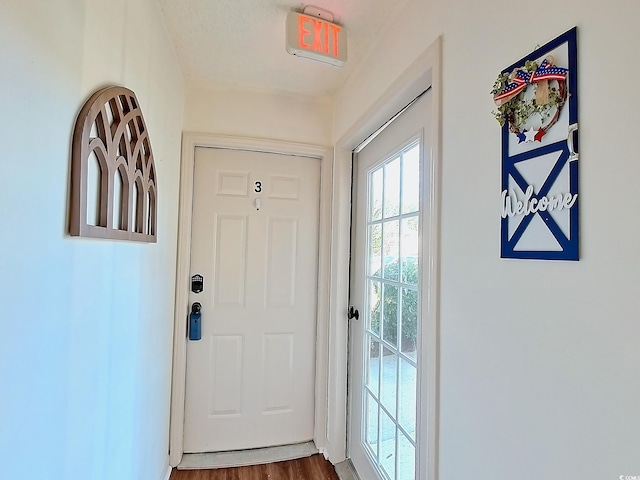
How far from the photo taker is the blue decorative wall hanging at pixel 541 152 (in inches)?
24.9

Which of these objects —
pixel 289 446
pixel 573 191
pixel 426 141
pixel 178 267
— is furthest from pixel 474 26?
pixel 289 446

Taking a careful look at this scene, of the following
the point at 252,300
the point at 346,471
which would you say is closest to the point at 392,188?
the point at 252,300

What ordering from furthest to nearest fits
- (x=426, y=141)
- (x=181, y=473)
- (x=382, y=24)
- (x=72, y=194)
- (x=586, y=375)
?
(x=181, y=473) → (x=382, y=24) → (x=426, y=141) → (x=72, y=194) → (x=586, y=375)

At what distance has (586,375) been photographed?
1.95 feet

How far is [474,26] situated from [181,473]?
8.16ft

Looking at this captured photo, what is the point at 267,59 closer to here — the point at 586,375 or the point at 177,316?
the point at 177,316

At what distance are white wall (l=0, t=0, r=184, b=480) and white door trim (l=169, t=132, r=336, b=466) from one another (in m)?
0.63

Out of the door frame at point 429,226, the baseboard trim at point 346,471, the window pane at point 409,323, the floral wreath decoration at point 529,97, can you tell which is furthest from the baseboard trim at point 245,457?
the floral wreath decoration at point 529,97

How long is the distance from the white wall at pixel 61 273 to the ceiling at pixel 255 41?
22 centimetres

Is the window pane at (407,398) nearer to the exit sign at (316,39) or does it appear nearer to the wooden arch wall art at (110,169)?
the wooden arch wall art at (110,169)

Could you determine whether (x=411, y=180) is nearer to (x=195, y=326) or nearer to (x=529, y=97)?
(x=529, y=97)

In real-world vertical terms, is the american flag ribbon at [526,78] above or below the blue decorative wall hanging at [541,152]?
above

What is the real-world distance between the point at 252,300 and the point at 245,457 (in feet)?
3.13

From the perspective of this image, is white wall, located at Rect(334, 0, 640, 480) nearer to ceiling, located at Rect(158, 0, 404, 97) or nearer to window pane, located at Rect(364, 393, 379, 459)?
ceiling, located at Rect(158, 0, 404, 97)
